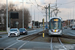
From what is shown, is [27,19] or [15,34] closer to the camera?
[15,34]

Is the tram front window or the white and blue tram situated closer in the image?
the white and blue tram

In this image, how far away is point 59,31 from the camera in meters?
28.8

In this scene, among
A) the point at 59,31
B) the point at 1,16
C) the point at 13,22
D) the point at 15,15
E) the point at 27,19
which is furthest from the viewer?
the point at 27,19

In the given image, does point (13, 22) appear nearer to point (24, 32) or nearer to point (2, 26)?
point (2, 26)

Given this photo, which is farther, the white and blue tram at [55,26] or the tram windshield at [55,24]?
the tram windshield at [55,24]

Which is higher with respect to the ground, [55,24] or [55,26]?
[55,24]

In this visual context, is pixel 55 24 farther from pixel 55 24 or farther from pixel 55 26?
pixel 55 26

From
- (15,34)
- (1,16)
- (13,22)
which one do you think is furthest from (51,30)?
(13,22)

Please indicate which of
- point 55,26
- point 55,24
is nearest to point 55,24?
point 55,24

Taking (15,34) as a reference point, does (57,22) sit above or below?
above

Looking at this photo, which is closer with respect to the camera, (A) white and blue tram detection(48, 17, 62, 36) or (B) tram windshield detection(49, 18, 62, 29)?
(A) white and blue tram detection(48, 17, 62, 36)

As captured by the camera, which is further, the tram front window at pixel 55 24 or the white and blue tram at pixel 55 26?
the tram front window at pixel 55 24

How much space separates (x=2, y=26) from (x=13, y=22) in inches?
563

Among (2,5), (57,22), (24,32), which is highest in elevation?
(2,5)
